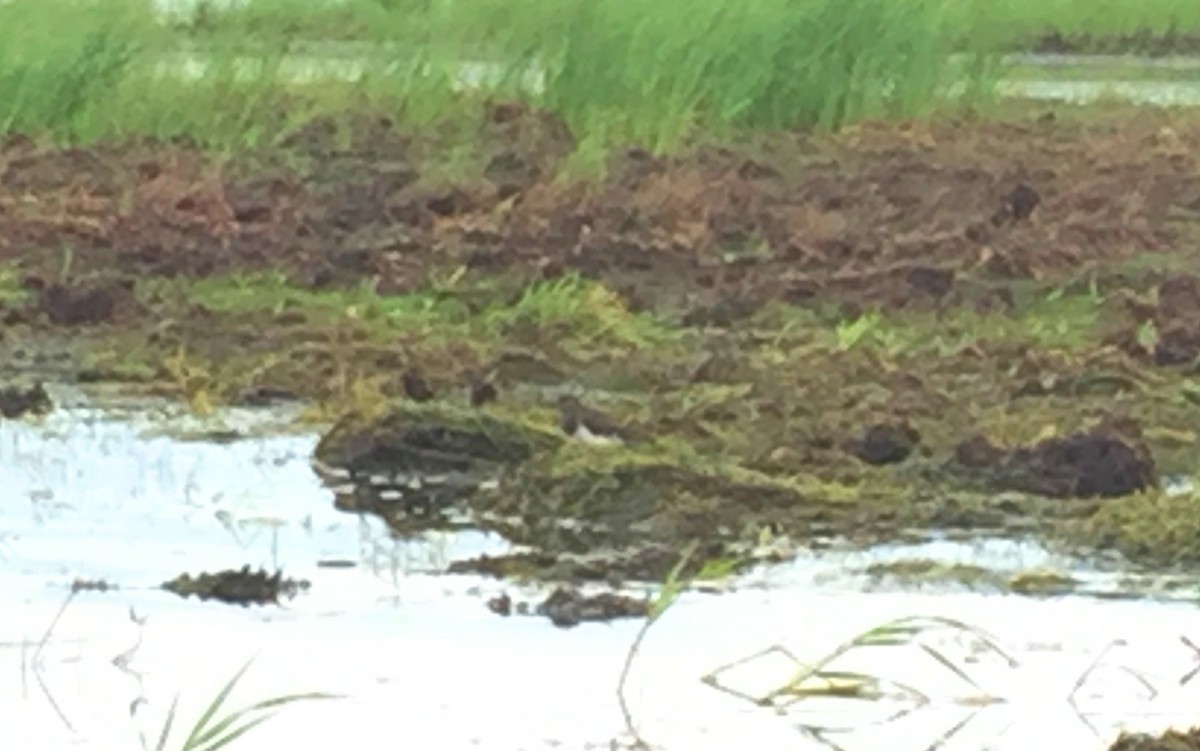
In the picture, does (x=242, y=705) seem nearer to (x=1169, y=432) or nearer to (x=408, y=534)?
(x=408, y=534)

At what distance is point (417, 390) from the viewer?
6.46 metres

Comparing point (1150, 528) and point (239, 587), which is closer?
point (239, 587)

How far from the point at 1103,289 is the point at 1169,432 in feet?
6.38

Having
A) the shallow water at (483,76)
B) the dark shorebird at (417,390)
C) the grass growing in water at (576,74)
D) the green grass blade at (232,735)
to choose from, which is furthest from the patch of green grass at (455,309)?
the green grass blade at (232,735)

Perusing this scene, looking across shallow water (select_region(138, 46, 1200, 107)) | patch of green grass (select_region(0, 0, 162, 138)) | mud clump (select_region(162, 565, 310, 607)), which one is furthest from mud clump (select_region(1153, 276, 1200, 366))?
patch of green grass (select_region(0, 0, 162, 138))

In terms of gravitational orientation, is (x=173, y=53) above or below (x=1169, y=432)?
above

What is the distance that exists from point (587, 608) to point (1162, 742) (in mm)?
1065

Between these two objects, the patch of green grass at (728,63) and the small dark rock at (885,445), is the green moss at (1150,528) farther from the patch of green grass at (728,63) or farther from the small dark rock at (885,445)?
the patch of green grass at (728,63)

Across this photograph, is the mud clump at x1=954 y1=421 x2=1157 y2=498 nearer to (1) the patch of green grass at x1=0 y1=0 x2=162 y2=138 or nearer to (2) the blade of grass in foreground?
(2) the blade of grass in foreground

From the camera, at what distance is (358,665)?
4.47 metres

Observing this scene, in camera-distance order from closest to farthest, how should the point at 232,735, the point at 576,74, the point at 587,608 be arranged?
1. the point at 232,735
2. the point at 587,608
3. the point at 576,74

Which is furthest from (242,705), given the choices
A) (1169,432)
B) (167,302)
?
(167,302)

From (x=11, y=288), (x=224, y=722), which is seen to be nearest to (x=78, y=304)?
(x=11, y=288)

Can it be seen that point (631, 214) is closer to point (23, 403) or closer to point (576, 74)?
point (576, 74)
